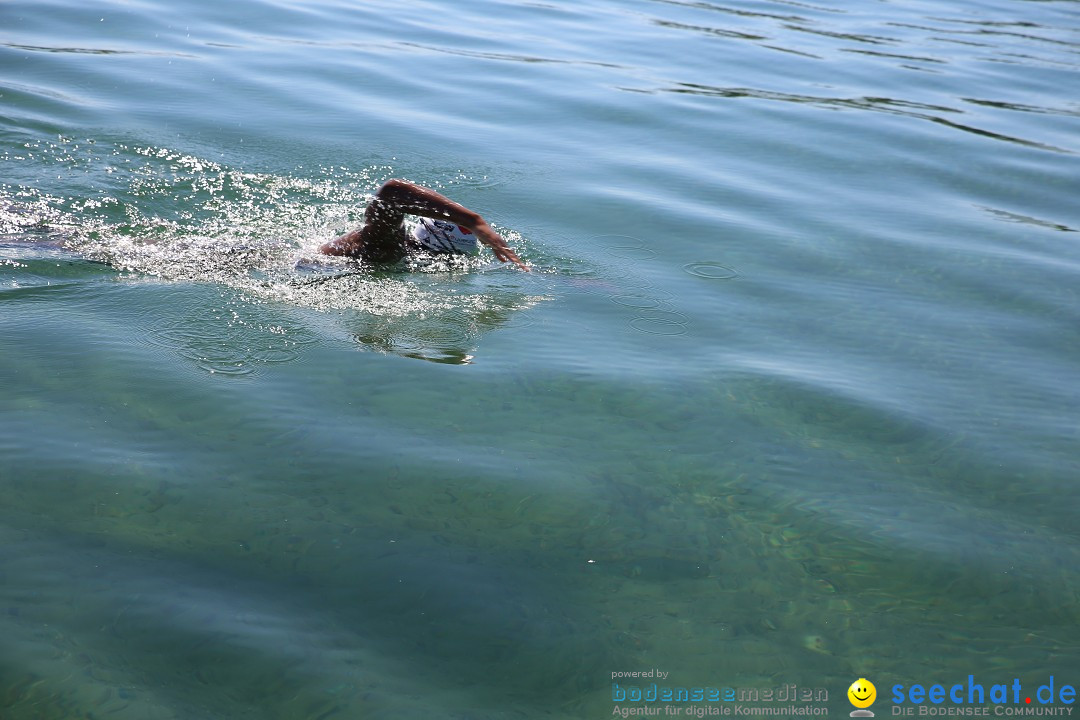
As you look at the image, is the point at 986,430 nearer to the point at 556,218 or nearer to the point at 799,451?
the point at 799,451

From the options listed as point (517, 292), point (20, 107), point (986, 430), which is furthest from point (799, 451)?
point (20, 107)

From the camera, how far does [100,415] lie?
14.8 feet

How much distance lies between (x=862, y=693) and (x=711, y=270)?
4.04m

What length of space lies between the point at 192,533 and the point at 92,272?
2.98 metres

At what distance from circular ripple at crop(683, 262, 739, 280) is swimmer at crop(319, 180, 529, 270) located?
4.17ft

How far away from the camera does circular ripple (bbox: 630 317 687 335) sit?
19.6 feet

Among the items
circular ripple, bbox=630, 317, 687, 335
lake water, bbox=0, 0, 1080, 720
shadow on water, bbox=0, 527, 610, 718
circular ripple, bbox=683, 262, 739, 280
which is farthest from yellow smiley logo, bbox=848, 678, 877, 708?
circular ripple, bbox=683, 262, 739, 280

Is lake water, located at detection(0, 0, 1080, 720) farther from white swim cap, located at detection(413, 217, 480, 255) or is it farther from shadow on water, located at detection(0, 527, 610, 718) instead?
white swim cap, located at detection(413, 217, 480, 255)

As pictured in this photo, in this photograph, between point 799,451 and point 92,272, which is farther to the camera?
point 92,272

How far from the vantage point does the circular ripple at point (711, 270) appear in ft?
22.6

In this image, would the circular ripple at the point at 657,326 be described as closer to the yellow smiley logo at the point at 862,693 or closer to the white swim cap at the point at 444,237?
the white swim cap at the point at 444,237

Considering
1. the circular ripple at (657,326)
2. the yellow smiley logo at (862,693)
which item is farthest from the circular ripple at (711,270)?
the yellow smiley logo at (862,693)

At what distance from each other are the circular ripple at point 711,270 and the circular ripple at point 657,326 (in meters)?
0.88

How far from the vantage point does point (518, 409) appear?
4.91m
